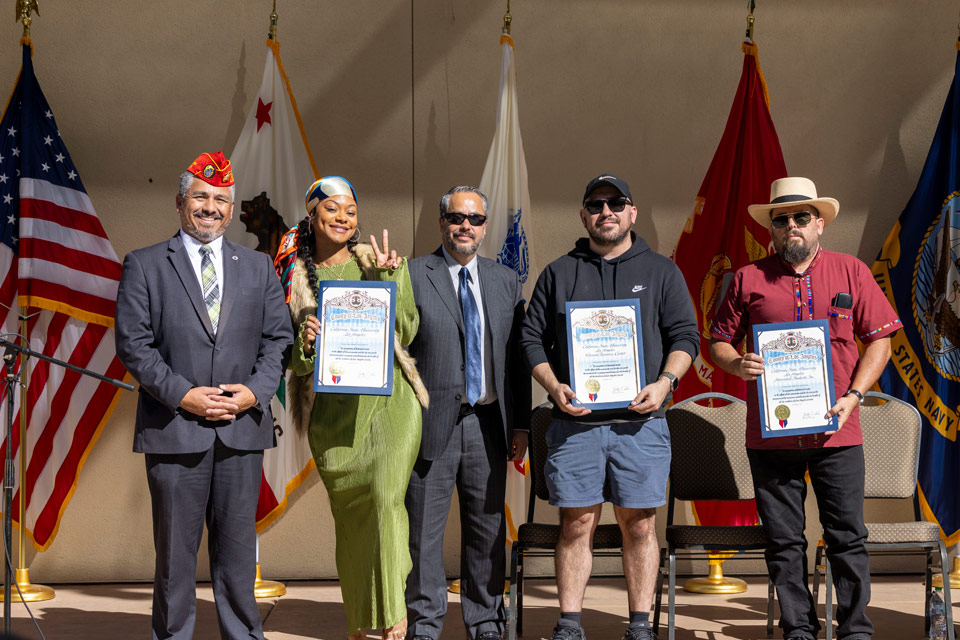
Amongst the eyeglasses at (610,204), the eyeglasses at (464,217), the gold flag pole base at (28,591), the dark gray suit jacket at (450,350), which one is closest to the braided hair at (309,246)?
the dark gray suit jacket at (450,350)

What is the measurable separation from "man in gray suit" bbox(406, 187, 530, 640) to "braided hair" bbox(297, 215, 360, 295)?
0.31 metres

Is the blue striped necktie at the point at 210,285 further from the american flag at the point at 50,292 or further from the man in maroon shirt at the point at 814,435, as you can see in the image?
the man in maroon shirt at the point at 814,435

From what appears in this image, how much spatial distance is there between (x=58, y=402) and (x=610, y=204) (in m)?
3.48

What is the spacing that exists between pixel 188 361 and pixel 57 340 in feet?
7.37

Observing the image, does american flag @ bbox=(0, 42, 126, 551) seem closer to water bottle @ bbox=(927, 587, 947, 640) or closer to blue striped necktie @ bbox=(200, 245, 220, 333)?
blue striped necktie @ bbox=(200, 245, 220, 333)

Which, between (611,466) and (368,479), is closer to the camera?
(368,479)

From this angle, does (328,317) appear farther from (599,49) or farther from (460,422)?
(599,49)

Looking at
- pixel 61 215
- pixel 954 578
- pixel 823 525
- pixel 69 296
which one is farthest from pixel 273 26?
pixel 954 578

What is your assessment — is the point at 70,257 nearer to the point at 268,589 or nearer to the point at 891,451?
the point at 268,589

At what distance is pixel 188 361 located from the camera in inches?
137

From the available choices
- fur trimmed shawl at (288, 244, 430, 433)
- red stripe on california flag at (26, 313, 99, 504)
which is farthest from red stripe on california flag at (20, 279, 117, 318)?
fur trimmed shawl at (288, 244, 430, 433)

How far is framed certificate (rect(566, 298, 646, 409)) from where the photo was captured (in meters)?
3.71

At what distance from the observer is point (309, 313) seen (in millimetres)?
3779

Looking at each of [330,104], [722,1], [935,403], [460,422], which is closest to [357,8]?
[330,104]
